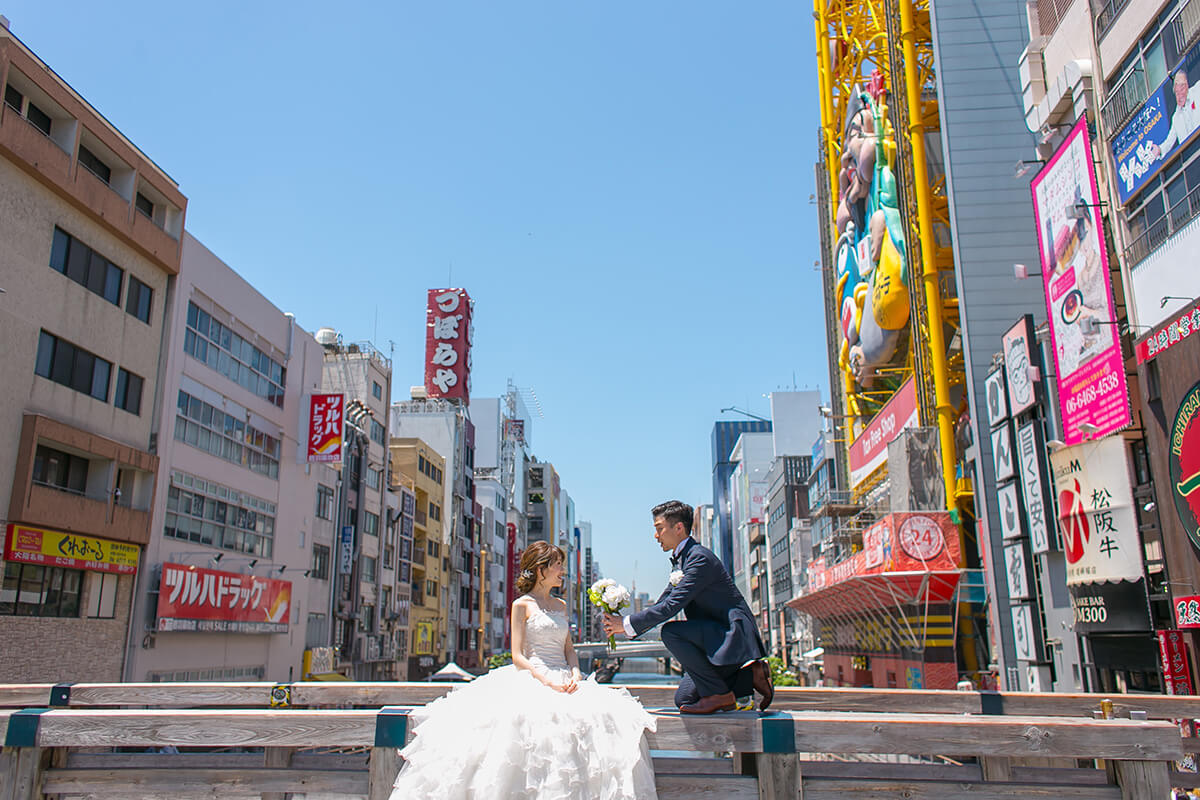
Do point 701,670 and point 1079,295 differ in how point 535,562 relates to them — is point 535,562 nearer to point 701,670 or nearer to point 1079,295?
point 701,670

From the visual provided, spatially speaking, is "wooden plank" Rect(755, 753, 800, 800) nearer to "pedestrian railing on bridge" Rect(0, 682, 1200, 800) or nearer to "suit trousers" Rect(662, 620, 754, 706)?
"pedestrian railing on bridge" Rect(0, 682, 1200, 800)

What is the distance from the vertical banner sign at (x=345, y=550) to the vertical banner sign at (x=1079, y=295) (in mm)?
34208

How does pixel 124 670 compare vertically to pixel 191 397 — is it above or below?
below

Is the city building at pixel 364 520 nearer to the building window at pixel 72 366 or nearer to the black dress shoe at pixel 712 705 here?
the building window at pixel 72 366

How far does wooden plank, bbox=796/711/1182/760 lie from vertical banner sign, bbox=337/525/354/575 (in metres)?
44.5

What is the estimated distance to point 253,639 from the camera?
1441 inches

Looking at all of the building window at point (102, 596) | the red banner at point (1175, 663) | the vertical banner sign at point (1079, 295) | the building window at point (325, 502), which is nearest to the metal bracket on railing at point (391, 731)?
the red banner at point (1175, 663)

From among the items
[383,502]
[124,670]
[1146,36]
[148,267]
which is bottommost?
[124,670]

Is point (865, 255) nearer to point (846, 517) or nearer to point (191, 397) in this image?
point (846, 517)

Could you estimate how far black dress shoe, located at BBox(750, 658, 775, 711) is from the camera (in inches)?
215

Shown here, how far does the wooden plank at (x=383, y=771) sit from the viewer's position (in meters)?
5.03

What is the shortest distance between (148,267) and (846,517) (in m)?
40.5

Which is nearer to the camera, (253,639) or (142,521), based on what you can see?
(142,521)

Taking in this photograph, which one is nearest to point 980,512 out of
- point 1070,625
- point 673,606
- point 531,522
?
point 1070,625
